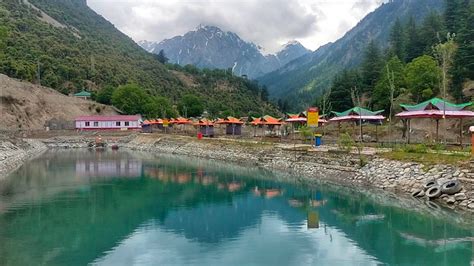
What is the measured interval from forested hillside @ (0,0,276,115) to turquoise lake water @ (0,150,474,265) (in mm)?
64782

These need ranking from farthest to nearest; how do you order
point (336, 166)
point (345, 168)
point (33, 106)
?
point (33, 106), point (336, 166), point (345, 168)

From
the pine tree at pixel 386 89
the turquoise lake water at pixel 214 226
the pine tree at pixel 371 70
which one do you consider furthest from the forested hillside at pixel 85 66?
the turquoise lake water at pixel 214 226

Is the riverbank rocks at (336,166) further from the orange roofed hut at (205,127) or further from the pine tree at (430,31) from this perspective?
the pine tree at (430,31)

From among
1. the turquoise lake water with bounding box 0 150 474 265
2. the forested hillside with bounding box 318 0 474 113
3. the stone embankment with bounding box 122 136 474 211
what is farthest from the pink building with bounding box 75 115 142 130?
the turquoise lake water with bounding box 0 150 474 265

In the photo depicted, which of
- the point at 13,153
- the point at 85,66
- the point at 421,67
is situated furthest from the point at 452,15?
the point at 85,66

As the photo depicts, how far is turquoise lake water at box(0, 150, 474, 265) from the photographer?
17062 millimetres

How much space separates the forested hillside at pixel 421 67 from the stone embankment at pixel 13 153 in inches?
1564

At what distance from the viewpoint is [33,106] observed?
95688 mm

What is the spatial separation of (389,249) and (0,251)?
49.0ft

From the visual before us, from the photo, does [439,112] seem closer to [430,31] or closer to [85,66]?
[430,31]

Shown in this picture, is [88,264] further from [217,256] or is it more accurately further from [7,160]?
[7,160]

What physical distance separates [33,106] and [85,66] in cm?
4220

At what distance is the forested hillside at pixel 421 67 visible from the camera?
54.6 meters

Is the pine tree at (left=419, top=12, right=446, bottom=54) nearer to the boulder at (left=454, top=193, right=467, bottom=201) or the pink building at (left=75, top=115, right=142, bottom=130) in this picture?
the boulder at (left=454, top=193, right=467, bottom=201)
